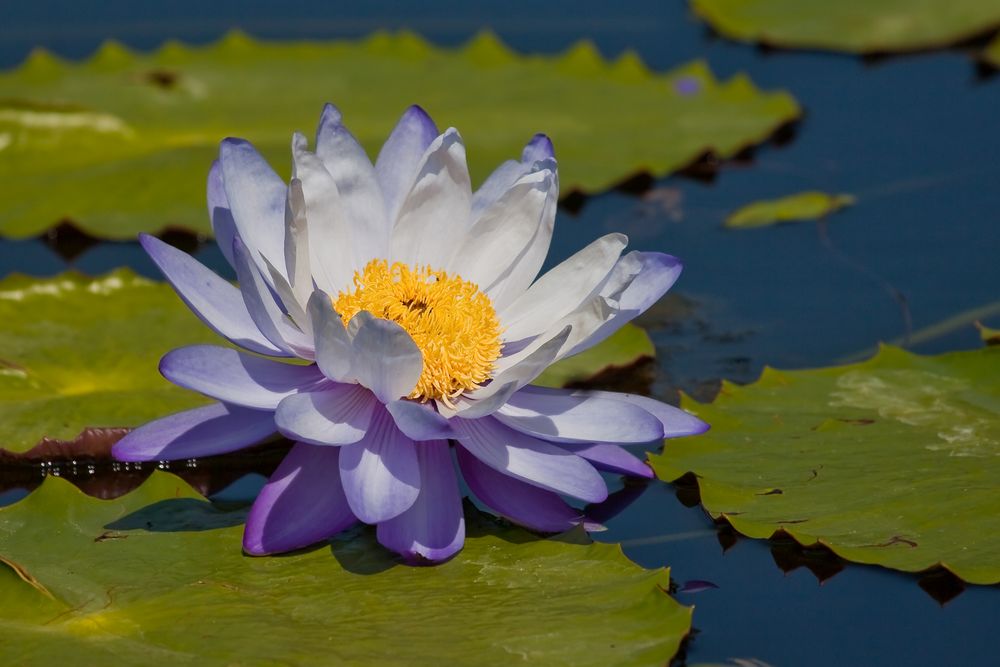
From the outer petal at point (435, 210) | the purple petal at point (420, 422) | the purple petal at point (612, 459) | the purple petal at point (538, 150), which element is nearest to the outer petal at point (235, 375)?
the purple petal at point (420, 422)

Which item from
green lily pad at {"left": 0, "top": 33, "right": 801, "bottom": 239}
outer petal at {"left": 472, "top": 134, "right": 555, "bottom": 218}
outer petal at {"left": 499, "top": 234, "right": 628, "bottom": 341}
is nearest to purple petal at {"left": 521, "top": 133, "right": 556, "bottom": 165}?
outer petal at {"left": 472, "top": 134, "right": 555, "bottom": 218}

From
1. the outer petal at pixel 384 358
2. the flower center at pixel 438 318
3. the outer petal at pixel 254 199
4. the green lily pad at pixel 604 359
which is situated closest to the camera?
the outer petal at pixel 384 358

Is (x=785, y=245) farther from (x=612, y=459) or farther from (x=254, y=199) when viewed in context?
(x=254, y=199)

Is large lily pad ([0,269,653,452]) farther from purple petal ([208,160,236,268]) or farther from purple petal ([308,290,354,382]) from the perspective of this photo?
purple petal ([308,290,354,382])

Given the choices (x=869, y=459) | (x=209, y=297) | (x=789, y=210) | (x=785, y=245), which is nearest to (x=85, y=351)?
(x=209, y=297)

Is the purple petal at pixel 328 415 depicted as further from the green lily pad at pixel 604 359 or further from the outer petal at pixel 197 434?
the green lily pad at pixel 604 359

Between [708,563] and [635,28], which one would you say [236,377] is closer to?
[708,563]

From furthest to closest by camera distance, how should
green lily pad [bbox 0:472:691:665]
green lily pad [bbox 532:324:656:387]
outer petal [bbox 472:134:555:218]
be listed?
1. green lily pad [bbox 532:324:656:387]
2. outer petal [bbox 472:134:555:218]
3. green lily pad [bbox 0:472:691:665]
